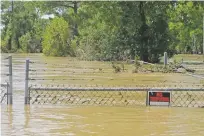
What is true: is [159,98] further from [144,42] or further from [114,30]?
[114,30]

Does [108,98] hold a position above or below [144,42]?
below

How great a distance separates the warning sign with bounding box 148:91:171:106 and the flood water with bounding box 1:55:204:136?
0.51 feet

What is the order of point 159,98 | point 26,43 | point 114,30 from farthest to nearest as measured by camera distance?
→ 1. point 26,43
2. point 114,30
3. point 159,98

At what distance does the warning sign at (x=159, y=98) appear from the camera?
1103 centimetres

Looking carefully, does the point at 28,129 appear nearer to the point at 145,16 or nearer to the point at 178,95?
the point at 178,95

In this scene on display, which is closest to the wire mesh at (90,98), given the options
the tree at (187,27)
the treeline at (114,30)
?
the treeline at (114,30)

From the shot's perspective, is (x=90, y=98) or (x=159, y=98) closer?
(x=159, y=98)

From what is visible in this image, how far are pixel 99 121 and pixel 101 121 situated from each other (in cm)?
4

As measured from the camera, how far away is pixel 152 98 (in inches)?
438

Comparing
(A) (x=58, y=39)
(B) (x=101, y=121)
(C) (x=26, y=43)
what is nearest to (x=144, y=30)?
(A) (x=58, y=39)

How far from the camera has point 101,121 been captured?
30.8ft

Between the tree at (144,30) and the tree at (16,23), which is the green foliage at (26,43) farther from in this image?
the tree at (144,30)

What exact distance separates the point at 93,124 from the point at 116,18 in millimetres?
31599

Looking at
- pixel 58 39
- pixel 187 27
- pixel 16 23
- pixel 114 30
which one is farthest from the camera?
pixel 16 23
